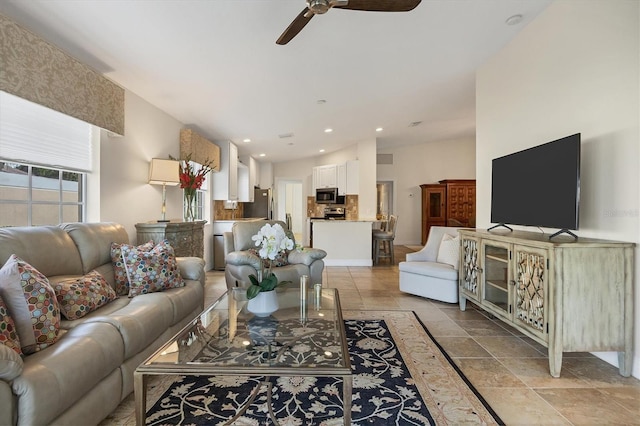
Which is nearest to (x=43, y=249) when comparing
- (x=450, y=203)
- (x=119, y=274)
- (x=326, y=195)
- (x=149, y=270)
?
(x=119, y=274)

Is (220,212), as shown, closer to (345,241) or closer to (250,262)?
(345,241)

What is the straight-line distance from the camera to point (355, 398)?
186 centimetres

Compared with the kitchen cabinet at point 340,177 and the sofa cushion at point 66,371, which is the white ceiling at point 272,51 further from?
the kitchen cabinet at point 340,177

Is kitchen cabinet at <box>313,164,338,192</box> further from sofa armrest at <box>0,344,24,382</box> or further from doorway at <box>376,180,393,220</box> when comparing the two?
sofa armrest at <box>0,344,24,382</box>

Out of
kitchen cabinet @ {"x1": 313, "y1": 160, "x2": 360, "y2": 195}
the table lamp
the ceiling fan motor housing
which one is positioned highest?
the ceiling fan motor housing

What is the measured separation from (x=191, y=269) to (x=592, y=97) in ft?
11.8

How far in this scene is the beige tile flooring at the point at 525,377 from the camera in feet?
5.70

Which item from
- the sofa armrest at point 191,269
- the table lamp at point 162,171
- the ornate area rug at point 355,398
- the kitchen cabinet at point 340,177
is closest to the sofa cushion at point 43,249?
the sofa armrest at point 191,269

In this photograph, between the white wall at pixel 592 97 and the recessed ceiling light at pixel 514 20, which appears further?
the recessed ceiling light at pixel 514 20

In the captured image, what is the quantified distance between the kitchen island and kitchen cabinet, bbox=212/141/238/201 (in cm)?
180

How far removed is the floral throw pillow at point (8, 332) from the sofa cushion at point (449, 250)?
386cm

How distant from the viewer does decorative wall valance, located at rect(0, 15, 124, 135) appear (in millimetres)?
2006

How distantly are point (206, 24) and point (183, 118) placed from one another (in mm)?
2510

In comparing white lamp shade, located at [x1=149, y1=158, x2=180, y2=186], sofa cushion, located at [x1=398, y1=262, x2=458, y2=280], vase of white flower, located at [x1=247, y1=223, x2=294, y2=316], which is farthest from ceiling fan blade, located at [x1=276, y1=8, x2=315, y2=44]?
sofa cushion, located at [x1=398, y1=262, x2=458, y2=280]
